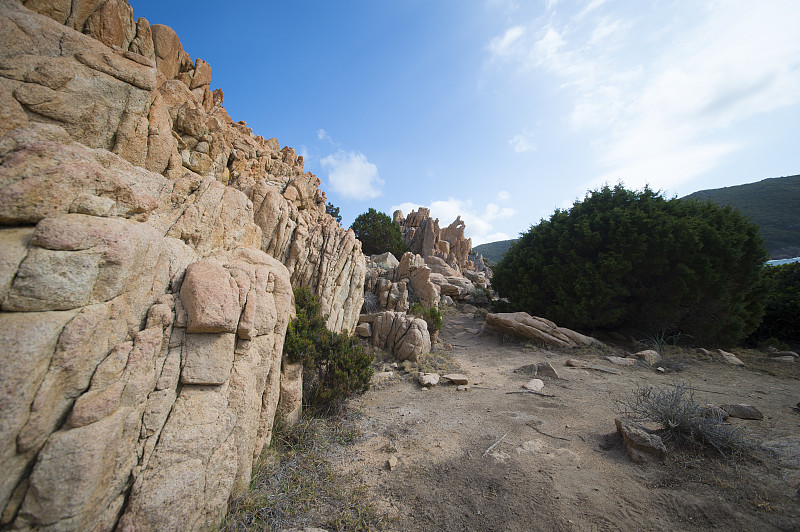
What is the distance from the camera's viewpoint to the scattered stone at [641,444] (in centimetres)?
496

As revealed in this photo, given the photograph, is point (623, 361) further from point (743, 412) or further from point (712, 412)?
point (712, 412)

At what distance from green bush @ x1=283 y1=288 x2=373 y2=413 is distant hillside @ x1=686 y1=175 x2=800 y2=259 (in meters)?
54.5

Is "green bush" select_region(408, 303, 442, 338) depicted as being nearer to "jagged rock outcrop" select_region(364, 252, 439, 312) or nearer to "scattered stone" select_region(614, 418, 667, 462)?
"jagged rock outcrop" select_region(364, 252, 439, 312)

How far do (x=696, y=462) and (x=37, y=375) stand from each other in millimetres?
8384

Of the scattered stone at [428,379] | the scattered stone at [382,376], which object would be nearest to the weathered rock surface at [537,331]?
the scattered stone at [428,379]

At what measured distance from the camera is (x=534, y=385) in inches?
346

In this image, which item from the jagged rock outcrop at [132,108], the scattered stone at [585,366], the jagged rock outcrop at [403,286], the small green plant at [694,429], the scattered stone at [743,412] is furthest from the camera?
the jagged rock outcrop at [403,286]

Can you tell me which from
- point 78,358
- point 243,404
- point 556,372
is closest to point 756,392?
point 556,372

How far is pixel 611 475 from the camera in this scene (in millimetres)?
4715

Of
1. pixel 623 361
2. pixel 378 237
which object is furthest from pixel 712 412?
pixel 378 237

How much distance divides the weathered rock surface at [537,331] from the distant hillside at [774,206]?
43.7m

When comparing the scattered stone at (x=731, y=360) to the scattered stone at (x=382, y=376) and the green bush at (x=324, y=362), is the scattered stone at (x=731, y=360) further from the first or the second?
the green bush at (x=324, y=362)

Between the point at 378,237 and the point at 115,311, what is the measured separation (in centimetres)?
3297

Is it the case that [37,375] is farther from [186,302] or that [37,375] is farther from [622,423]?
[622,423]
